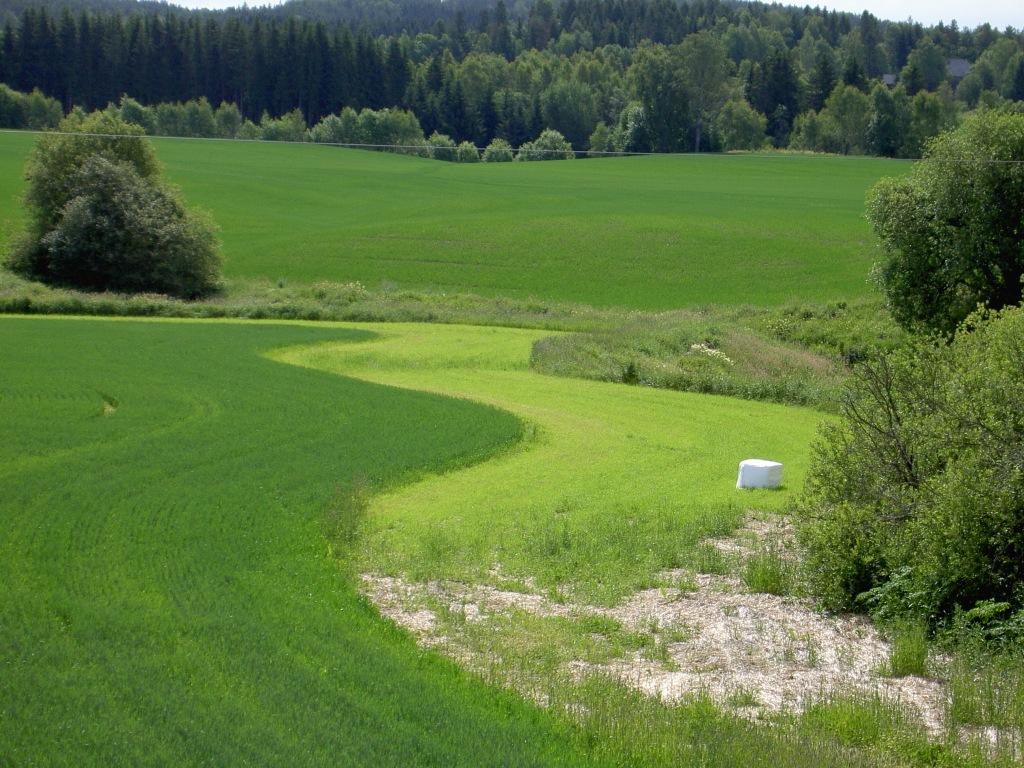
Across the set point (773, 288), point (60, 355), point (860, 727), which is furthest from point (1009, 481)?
point (773, 288)

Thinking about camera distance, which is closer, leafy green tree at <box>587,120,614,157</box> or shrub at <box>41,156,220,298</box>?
shrub at <box>41,156,220,298</box>

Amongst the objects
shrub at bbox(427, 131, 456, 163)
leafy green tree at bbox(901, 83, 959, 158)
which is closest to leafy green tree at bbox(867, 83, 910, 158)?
leafy green tree at bbox(901, 83, 959, 158)

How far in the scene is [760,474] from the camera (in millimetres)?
24328

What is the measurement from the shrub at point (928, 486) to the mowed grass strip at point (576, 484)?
301 cm

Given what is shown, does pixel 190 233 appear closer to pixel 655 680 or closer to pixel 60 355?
pixel 60 355

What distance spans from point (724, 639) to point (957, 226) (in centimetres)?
3894

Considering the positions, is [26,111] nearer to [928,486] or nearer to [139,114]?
[139,114]

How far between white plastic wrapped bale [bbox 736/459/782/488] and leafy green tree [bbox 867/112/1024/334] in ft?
85.3

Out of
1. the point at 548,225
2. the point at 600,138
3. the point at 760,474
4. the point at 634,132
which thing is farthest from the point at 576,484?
the point at 600,138

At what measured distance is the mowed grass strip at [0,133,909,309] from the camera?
6944cm

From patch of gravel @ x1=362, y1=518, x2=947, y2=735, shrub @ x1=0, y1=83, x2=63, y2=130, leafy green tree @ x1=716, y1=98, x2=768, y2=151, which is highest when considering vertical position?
leafy green tree @ x1=716, y1=98, x2=768, y2=151

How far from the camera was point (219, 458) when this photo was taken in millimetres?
24281

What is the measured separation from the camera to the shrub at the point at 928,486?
49.2ft

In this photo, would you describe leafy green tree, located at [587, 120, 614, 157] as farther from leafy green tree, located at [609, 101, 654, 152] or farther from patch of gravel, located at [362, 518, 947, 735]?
patch of gravel, located at [362, 518, 947, 735]
